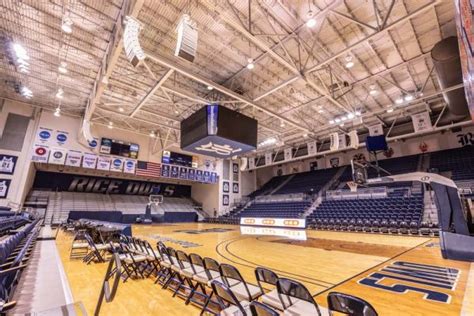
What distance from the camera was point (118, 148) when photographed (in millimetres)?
15008

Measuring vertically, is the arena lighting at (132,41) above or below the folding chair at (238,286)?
above

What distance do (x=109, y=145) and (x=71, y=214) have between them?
4.89 meters

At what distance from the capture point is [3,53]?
26.8ft

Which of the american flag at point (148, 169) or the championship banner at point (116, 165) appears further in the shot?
the american flag at point (148, 169)

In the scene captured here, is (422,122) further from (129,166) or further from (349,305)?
(129,166)

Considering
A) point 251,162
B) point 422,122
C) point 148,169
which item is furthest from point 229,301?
point 251,162

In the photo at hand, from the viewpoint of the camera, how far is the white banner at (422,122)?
34.1ft

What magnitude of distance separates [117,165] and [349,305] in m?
15.9

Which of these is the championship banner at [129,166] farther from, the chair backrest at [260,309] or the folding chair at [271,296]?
the chair backrest at [260,309]

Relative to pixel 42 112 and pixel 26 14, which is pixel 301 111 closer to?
pixel 26 14

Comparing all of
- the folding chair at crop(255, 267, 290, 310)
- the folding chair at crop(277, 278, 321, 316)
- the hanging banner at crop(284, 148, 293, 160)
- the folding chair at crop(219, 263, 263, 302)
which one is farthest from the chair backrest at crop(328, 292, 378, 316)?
the hanging banner at crop(284, 148, 293, 160)

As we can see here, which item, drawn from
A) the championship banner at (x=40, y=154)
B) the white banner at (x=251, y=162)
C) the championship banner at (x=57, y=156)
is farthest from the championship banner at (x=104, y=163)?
the white banner at (x=251, y=162)

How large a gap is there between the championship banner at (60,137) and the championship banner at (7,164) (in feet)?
6.69

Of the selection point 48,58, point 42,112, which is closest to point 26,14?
point 48,58
